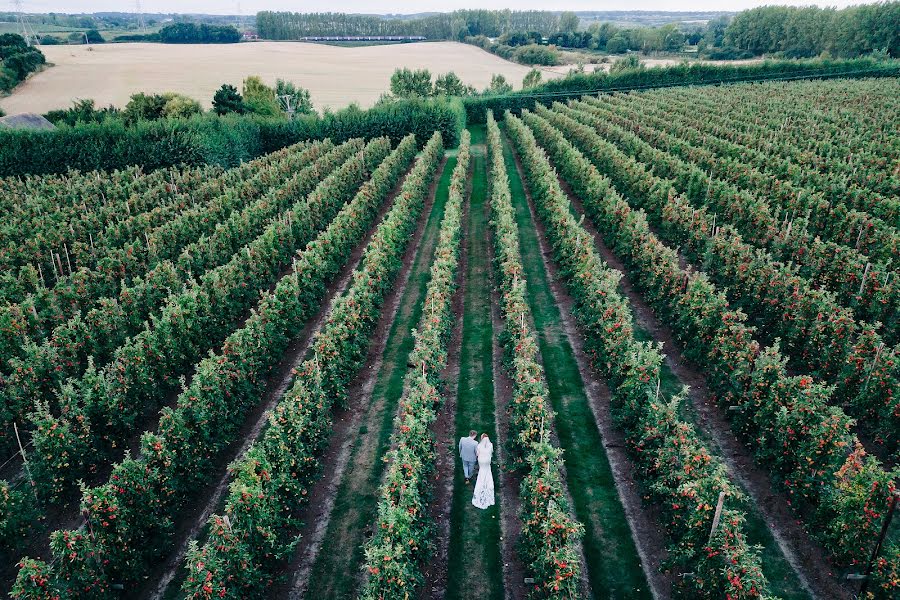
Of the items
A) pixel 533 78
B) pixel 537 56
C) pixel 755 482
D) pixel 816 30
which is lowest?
pixel 755 482

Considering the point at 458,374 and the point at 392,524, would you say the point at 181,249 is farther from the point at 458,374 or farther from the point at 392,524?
the point at 392,524

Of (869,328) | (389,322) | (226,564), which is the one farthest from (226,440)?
(869,328)

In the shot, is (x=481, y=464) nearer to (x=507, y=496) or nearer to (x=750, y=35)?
(x=507, y=496)

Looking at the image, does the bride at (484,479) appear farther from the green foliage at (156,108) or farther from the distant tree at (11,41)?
the distant tree at (11,41)

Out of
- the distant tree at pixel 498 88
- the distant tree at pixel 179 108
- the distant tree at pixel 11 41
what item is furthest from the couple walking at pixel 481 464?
the distant tree at pixel 11 41

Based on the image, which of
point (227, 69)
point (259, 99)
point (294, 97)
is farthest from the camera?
point (227, 69)

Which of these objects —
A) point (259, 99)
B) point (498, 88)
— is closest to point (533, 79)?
point (498, 88)
